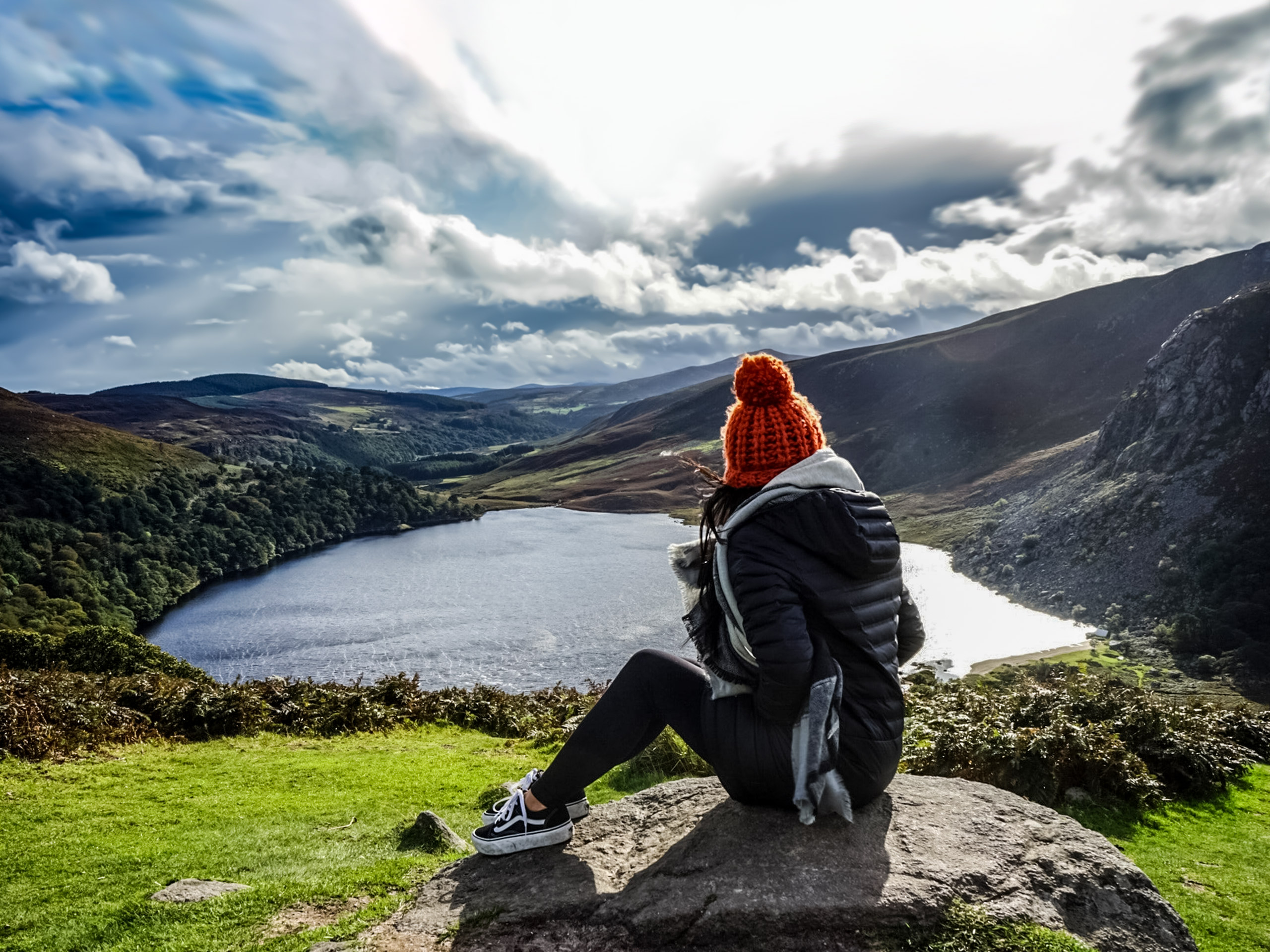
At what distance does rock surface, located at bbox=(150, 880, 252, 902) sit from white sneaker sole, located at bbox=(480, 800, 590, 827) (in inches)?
64.5

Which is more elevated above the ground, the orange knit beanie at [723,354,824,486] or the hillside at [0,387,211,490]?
the hillside at [0,387,211,490]

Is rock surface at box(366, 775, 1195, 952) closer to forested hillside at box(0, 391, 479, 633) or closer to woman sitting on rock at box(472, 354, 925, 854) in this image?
woman sitting on rock at box(472, 354, 925, 854)

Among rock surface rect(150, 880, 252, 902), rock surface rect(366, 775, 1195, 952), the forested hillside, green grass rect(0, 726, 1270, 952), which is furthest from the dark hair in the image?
the forested hillside

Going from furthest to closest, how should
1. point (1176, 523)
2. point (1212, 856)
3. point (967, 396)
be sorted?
point (967, 396)
point (1176, 523)
point (1212, 856)

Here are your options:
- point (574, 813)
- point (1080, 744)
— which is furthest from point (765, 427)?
point (1080, 744)

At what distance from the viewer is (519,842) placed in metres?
3.86

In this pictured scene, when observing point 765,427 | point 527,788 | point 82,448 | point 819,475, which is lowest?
point 527,788

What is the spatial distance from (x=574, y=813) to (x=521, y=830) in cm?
35

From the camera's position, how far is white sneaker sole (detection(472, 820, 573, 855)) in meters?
3.84

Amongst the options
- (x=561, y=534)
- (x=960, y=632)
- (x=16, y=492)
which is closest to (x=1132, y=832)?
(x=960, y=632)

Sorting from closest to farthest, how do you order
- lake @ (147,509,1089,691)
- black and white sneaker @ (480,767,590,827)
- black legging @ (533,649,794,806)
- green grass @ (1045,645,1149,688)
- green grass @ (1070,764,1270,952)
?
black legging @ (533,649,794,806) < black and white sneaker @ (480,767,590,827) < green grass @ (1070,764,1270,952) < green grass @ (1045,645,1149,688) < lake @ (147,509,1089,691)

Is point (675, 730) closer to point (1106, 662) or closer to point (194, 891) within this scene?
point (194, 891)

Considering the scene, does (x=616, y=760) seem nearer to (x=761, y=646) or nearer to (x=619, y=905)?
(x=619, y=905)

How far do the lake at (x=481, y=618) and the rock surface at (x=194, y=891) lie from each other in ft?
80.1
